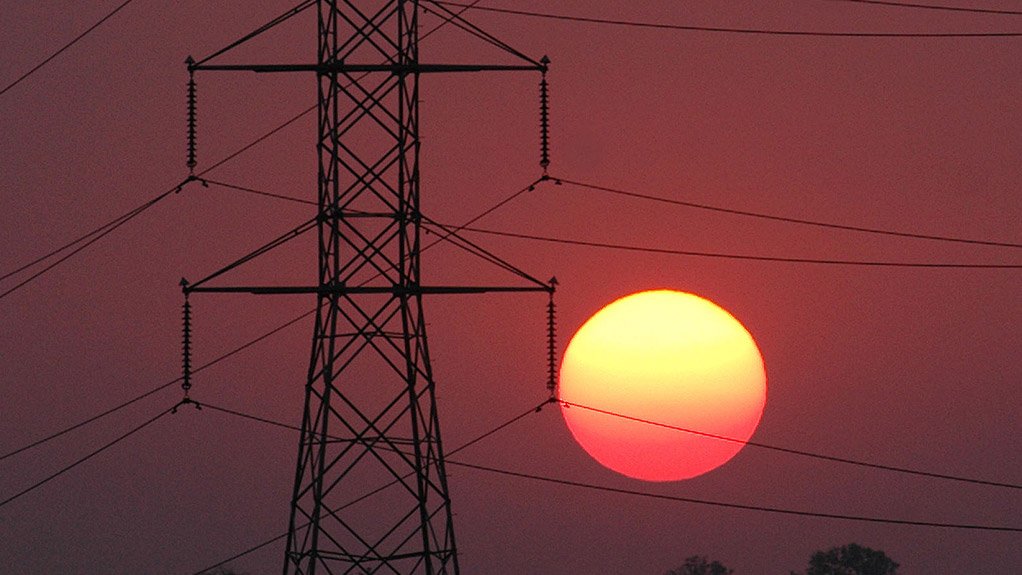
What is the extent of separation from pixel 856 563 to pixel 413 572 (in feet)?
409

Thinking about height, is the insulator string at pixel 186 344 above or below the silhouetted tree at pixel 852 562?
below

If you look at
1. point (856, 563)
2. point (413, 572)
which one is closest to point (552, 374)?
point (413, 572)

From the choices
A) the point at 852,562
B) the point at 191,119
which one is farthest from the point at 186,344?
the point at 852,562

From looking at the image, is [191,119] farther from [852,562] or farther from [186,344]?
[852,562]

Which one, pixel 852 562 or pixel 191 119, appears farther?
pixel 852 562

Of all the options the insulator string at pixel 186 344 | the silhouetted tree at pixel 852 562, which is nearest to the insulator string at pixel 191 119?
the insulator string at pixel 186 344

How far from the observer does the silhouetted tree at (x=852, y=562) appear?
534ft

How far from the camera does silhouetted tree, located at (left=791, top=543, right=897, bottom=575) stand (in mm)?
162625

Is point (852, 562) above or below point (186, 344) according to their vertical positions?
above

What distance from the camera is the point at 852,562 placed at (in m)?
164

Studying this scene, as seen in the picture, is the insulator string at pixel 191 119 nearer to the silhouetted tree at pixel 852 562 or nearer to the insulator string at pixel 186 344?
the insulator string at pixel 186 344

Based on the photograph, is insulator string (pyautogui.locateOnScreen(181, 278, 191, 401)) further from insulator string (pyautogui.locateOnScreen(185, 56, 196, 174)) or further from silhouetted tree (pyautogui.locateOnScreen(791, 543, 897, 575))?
silhouetted tree (pyautogui.locateOnScreen(791, 543, 897, 575))

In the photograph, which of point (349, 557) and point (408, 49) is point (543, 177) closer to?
point (408, 49)

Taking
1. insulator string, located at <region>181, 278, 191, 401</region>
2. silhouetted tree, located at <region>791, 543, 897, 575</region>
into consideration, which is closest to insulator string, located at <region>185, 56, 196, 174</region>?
insulator string, located at <region>181, 278, 191, 401</region>
